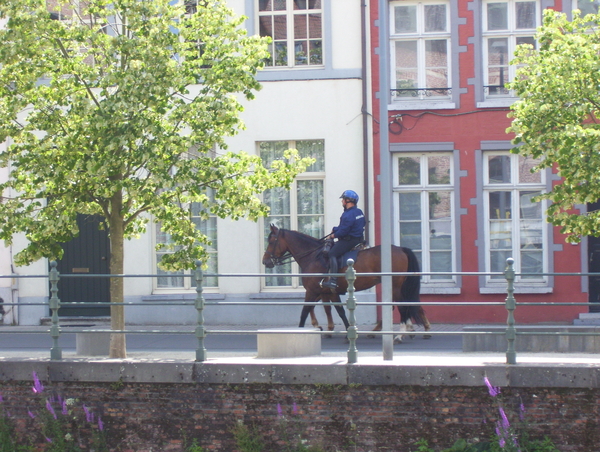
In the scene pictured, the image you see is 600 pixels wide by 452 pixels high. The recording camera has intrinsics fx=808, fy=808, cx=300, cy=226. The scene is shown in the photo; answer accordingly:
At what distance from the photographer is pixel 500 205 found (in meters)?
16.4

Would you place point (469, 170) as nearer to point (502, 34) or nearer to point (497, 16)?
point (502, 34)

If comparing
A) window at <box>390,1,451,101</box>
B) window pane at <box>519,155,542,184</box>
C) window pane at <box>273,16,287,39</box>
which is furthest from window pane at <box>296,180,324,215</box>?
Answer: window pane at <box>519,155,542,184</box>

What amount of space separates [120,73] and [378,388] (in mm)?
4797

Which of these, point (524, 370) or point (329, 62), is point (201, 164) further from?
point (329, 62)

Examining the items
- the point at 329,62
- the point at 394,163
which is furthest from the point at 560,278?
the point at 329,62

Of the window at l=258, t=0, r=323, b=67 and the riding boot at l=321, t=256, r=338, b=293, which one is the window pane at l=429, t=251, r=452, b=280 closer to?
the riding boot at l=321, t=256, r=338, b=293

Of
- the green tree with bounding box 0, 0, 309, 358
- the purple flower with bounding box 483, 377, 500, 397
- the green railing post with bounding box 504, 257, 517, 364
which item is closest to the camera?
the purple flower with bounding box 483, 377, 500, 397

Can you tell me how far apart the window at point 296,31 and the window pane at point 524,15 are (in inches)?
158

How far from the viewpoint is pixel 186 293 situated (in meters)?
16.7

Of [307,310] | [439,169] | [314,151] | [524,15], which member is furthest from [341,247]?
[524,15]

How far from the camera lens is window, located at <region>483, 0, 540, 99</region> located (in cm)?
1638

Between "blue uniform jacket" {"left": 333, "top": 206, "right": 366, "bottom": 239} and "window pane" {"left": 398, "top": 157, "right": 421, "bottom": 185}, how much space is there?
3871mm

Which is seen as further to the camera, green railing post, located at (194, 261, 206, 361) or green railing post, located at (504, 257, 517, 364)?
green railing post, located at (194, 261, 206, 361)

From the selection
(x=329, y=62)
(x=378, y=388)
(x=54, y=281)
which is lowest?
(x=378, y=388)
